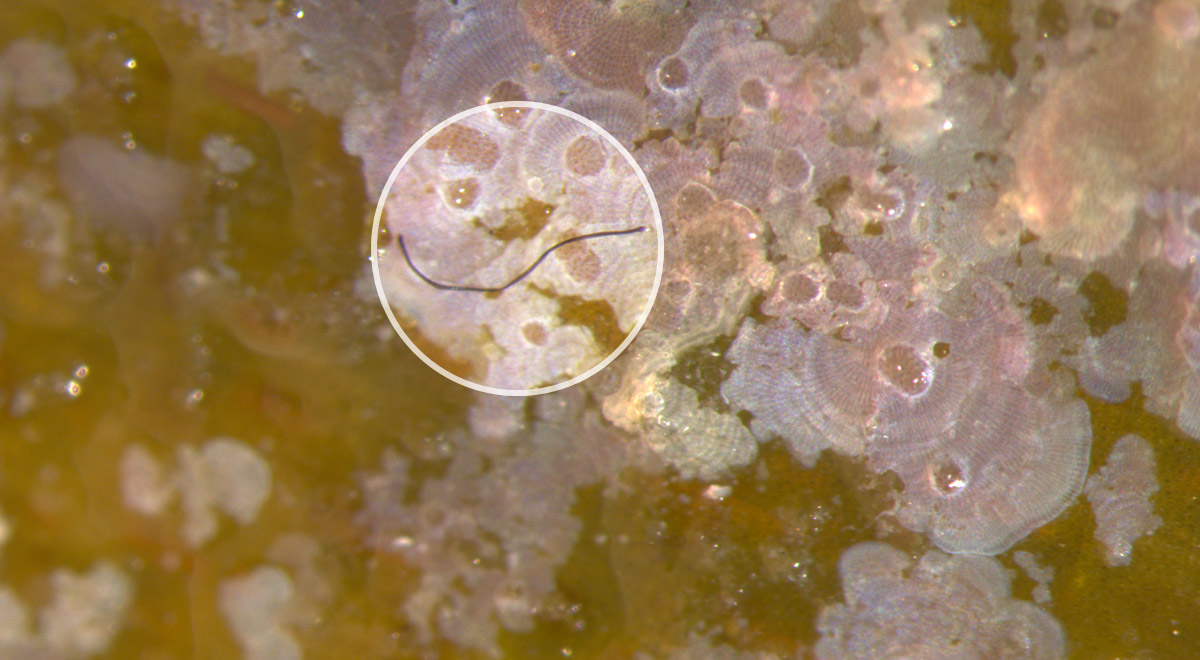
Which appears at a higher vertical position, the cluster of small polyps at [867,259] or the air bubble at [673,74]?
the air bubble at [673,74]

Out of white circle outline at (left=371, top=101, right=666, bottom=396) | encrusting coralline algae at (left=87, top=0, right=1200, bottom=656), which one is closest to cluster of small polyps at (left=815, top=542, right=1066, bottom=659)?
encrusting coralline algae at (left=87, top=0, right=1200, bottom=656)

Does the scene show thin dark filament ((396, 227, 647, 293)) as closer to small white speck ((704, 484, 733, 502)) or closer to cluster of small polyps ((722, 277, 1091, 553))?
cluster of small polyps ((722, 277, 1091, 553))

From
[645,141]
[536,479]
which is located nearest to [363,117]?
[645,141]

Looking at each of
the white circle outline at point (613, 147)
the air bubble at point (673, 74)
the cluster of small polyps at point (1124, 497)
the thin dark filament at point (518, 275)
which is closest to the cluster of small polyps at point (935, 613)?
the cluster of small polyps at point (1124, 497)

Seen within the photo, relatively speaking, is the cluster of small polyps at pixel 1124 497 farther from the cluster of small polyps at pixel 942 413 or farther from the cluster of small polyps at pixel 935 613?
the cluster of small polyps at pixel 935 613

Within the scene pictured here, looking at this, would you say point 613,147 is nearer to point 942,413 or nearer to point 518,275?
point 518,275

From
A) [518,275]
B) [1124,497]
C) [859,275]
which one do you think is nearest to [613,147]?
[518,275]

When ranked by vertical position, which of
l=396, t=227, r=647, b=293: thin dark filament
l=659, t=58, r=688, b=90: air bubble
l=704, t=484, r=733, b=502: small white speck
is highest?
l=659, t=58, r=688, b=90: air bubble
